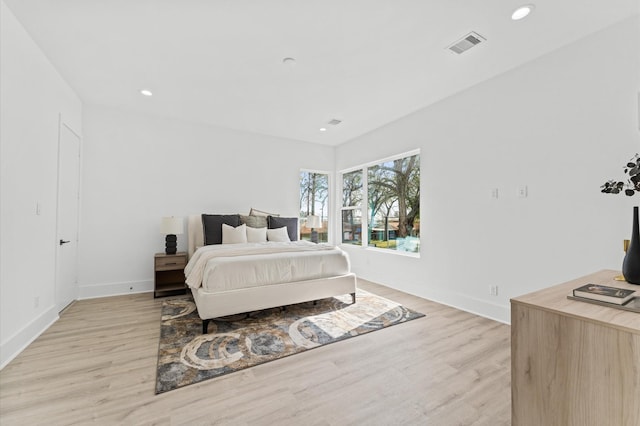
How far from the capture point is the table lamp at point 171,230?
12.6 ft

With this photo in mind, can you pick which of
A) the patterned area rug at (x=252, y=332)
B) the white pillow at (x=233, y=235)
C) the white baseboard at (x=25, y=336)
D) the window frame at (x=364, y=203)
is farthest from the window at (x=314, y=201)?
the white baseboard at (x=25, y=336)

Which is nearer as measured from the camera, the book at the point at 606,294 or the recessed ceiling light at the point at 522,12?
the book at the point at 606,294

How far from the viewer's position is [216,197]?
4629 millimetres

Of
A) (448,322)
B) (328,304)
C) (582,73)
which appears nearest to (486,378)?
(448,322)

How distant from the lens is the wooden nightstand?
3.80 meters

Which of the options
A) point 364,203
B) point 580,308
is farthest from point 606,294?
point 364,203

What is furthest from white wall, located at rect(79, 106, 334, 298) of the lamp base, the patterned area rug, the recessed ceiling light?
the recessed ceiling light

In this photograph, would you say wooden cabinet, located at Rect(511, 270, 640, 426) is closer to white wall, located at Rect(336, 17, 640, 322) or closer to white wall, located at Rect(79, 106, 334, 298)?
white wall, located at Rect(336, 17, 640, 322)

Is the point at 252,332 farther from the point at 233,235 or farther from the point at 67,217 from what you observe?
the point at 67,217

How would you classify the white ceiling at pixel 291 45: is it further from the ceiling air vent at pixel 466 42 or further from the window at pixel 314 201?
the window at pixel 314 201

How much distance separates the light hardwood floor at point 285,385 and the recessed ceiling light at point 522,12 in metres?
2.61

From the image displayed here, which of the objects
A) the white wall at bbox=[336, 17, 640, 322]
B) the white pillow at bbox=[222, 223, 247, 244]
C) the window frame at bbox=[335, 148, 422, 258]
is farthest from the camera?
the window frame at bbox=[335, 148, 422, 258]

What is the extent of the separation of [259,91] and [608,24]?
128 inches

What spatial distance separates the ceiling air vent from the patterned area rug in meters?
2.67
